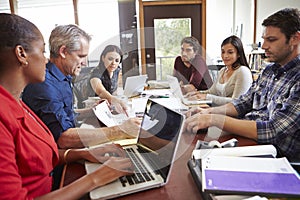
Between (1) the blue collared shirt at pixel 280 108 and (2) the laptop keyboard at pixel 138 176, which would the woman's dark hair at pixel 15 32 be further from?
(1) the blue collared shirt at pixel 280 108

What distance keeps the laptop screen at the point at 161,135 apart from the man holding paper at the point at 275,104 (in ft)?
0.95

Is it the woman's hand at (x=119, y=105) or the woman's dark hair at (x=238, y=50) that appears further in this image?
the woman's dark hair at (x=238, y=50)

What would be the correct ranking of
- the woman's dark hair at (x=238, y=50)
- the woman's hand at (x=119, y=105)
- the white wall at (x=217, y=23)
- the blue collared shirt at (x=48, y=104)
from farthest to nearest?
1. the white wall at (x=217, y=23)
2. the woman's dark hair at (x=238, y=50)
3. the woman's hand at (x=119, y=105)
4. the blue collared shirt at (x=48, y=104)

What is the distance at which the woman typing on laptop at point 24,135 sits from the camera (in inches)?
28.9

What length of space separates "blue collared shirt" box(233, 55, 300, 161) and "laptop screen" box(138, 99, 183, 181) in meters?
0.53

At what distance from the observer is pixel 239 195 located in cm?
71

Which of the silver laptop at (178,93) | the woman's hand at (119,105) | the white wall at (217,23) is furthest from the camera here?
the white wall at (217,23)

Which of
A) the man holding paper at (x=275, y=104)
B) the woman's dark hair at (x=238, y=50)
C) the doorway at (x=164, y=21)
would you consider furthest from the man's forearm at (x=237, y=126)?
the doorway at (x=164, y=21)

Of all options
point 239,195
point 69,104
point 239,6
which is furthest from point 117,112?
point 239,6

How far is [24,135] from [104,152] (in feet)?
1.15

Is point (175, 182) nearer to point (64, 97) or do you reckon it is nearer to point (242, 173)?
point (242, 173)

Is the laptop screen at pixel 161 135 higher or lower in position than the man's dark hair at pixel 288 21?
lower

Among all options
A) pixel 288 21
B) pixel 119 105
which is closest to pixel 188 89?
pixel 119 105

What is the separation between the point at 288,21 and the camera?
147 centimetres
